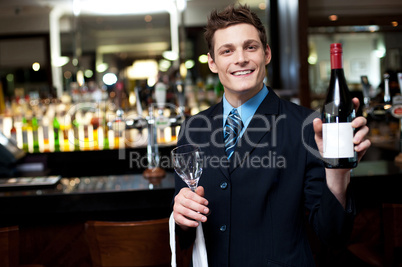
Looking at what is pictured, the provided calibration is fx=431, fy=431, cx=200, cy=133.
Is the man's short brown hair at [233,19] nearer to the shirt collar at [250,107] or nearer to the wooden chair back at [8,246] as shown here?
the shirt collar at [250,107]

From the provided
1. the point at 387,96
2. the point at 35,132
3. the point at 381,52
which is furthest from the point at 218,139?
the point at 381,52

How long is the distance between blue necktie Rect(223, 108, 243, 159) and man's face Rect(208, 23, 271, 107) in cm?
10

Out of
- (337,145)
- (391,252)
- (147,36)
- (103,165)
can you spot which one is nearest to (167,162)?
(103,165)

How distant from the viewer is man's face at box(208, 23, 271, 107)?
51.3 inches

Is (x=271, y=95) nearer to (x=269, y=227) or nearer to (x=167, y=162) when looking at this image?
(x=269, y=227)

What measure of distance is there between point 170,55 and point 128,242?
15.7ft

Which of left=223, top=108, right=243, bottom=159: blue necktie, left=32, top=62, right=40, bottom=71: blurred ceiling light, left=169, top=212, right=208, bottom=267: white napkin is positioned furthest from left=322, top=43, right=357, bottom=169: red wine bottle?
left=32, top=62, right=40, bottom=71: blurred ceiling light

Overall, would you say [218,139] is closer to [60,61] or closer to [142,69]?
[60,61]

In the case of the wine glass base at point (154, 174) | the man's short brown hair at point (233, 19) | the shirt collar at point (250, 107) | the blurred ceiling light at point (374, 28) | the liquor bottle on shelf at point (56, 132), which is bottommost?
the wine glass base at point (154, 174)

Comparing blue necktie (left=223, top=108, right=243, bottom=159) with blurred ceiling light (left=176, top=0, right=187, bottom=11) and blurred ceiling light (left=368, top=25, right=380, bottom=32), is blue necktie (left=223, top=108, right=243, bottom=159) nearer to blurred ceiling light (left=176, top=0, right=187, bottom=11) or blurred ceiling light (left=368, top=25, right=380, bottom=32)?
blurred ceiling light (left=368, top=25, right=380, bottom=32)

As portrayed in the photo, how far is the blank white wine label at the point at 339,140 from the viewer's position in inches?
39.8

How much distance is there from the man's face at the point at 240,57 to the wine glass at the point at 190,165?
0.24 meters

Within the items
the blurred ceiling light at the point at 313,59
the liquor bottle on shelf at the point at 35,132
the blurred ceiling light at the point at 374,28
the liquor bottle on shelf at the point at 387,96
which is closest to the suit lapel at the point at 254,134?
the liquor bottle on shelf at the point at 387,96

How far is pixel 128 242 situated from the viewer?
145cm
